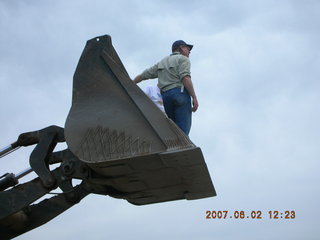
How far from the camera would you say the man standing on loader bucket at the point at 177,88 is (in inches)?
247

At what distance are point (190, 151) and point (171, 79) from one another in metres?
2.03

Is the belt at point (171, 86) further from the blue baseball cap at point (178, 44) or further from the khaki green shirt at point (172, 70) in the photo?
the blue baseball cap at point (178, 44)

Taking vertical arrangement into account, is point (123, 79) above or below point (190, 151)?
above

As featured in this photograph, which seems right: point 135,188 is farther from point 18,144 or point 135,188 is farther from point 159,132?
point 18,144

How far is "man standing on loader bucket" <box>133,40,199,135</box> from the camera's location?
6.29 m

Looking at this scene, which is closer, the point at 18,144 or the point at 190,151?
the point at 190,151

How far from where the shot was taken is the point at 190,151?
181 inches

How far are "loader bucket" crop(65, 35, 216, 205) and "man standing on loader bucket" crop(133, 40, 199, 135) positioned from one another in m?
1.11

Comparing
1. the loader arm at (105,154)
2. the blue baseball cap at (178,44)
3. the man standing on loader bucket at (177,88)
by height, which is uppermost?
the blue baseball cap at (178,44)

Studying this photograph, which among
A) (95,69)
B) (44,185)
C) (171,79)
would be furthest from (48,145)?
(171,79)

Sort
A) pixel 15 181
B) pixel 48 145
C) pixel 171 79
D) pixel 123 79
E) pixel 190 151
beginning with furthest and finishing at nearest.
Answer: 1. pixel 171 79
2. pixel 15 181
3. pixel 48 145
4. pixel 123 79
5. pixel 190 151

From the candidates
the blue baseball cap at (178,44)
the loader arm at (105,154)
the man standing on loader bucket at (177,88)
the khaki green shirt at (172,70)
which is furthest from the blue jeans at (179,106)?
the loader arm at (105,154)

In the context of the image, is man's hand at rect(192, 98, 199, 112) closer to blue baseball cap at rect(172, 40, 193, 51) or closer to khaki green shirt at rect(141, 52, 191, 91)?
khaki green shirt at rect(141, 52, 191, 91)

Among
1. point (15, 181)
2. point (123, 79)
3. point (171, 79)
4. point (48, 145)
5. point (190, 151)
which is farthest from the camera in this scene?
point (171, 79)
